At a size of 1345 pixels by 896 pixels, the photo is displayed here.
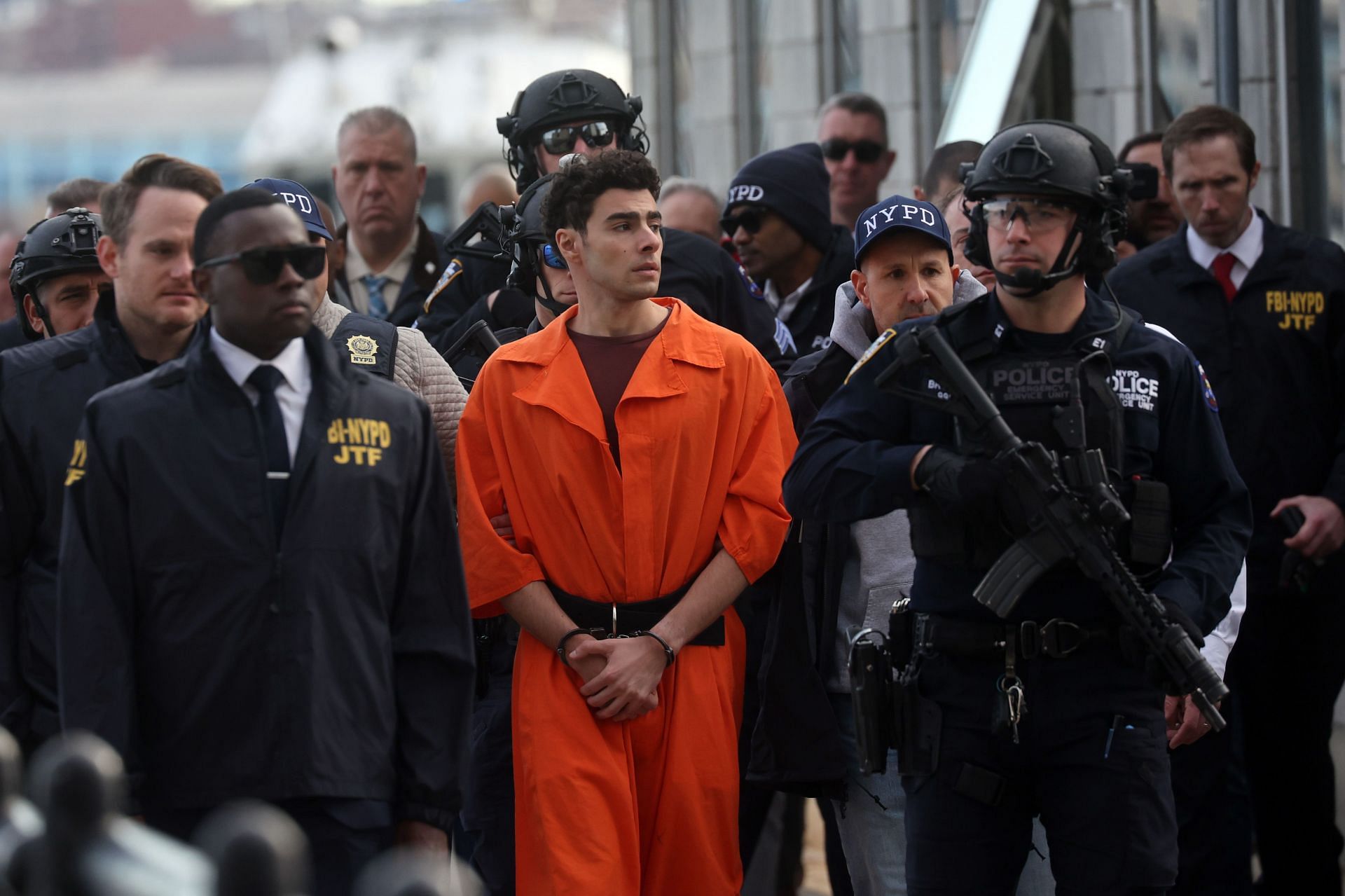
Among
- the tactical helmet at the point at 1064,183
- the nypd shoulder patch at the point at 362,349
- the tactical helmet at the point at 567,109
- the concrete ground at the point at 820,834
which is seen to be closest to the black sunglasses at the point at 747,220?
the tactical helmet at the point at 567,109

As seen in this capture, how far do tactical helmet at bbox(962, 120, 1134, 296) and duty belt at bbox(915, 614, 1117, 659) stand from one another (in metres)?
0.70

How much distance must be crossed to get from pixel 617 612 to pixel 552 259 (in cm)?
114

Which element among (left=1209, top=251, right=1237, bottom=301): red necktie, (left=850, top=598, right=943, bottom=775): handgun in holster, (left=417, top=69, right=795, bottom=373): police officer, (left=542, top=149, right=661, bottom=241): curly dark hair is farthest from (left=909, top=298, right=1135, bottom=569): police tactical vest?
(left=1209, top=251, right=1237, bottom=301): red necktie

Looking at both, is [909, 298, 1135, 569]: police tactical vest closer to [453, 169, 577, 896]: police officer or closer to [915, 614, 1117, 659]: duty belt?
[915, 614, 1117, 659]: duty belt

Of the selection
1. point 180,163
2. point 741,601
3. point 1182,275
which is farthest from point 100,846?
point 1182,275

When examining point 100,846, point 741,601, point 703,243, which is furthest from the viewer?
point 703,243

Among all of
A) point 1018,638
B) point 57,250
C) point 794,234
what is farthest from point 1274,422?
point 57,250

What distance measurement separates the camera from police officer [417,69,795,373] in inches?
239

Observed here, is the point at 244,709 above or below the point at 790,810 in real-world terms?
above

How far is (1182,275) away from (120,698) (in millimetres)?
3862

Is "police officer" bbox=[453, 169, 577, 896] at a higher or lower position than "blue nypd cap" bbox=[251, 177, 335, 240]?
lower

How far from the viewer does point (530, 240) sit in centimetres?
556

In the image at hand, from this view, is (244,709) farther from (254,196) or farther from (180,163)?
(180,163)

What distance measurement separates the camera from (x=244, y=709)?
3727 millimetres
